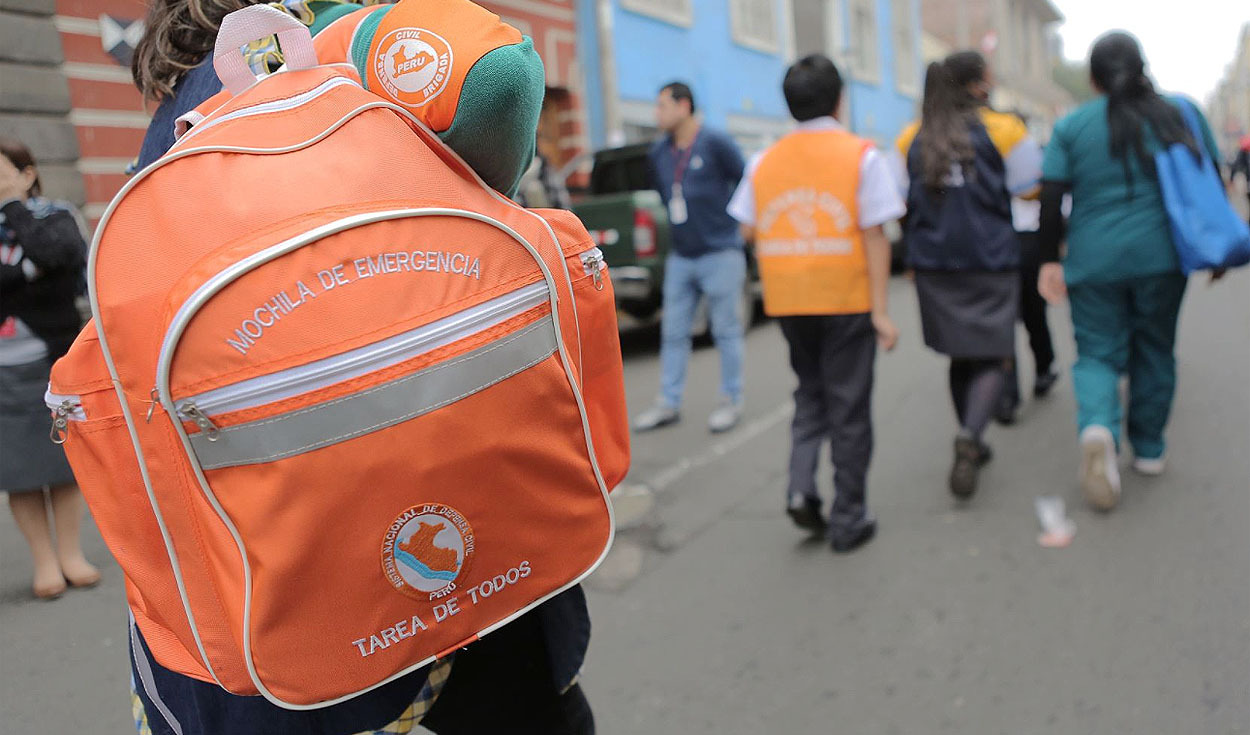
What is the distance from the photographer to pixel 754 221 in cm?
398

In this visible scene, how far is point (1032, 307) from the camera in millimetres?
5633

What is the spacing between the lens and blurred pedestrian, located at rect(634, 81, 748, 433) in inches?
235

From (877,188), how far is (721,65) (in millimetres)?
14750

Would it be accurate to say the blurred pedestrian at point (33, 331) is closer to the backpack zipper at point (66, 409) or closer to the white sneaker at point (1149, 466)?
the backpack zipper at point (66, 409)

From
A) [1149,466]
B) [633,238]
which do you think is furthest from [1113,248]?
[633,238]

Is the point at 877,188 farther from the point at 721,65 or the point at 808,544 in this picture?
the point at 721,65

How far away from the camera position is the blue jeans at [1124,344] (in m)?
3.97

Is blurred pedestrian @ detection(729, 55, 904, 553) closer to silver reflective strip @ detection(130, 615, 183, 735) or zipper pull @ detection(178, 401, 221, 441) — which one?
silver reflective strip @ detection(130, 615, 183, 735)

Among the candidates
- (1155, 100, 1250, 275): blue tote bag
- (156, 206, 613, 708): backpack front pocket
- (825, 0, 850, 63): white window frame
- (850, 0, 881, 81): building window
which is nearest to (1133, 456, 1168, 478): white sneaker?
(1155, 100, 1250, 275): blue tote bag

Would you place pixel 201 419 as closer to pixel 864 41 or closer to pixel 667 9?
pixel 667 9

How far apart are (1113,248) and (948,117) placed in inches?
32.8

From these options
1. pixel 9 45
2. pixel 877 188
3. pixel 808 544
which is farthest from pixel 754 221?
pixel 9 45

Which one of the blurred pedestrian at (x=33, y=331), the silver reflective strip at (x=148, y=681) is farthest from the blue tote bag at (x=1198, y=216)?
the blurred pedestrian at (x=33, y=331)

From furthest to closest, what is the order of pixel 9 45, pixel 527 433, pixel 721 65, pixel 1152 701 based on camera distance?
pixel 721 65 < pixel 9 45 < pixel 1152 701 < pixel 527 433
